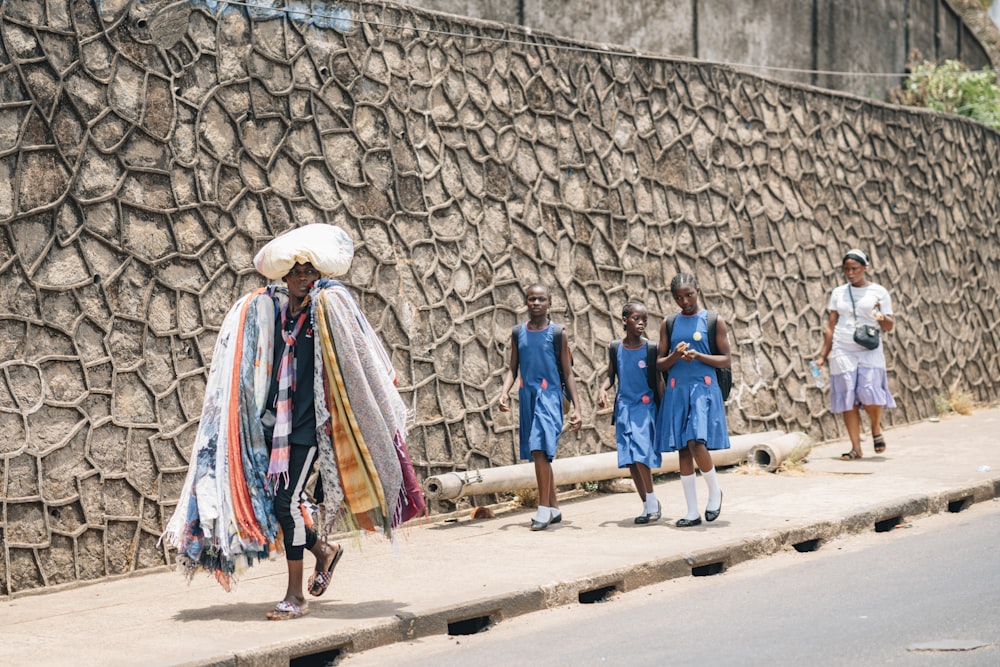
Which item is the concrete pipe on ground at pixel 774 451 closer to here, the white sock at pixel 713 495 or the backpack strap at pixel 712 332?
the white sock at pixel 713 495

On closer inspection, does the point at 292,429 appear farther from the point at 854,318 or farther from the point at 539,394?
the point at 854,318

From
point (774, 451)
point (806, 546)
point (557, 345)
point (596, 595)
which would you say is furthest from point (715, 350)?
point (774, 451)

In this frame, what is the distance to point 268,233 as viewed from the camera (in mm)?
9430

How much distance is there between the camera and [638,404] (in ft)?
32.3

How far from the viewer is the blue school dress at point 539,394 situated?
9656 mm

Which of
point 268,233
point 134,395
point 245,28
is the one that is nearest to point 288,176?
point 268,233

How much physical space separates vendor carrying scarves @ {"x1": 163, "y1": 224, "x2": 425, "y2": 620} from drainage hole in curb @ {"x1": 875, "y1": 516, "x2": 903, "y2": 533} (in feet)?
13.4

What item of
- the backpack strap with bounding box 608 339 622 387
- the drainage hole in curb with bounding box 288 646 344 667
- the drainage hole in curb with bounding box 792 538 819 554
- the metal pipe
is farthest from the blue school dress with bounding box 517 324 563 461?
the drainage hole in curb with bounding box 288 646 344 667

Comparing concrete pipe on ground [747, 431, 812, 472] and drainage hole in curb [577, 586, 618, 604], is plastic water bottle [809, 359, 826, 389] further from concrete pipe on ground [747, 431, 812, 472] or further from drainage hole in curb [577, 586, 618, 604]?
drainage hole in curb [577, 586, 618, 604]

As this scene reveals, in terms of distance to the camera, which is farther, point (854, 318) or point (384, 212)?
point (854, 318)

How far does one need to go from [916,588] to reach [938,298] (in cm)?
1059

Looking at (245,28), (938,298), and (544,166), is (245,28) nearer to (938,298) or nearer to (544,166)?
(544,166)

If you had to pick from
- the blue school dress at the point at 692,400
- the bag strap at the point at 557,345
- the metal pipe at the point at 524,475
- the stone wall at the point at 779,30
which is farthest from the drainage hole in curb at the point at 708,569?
the stone wall at the point at 779,30

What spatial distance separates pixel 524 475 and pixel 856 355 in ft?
15.0
